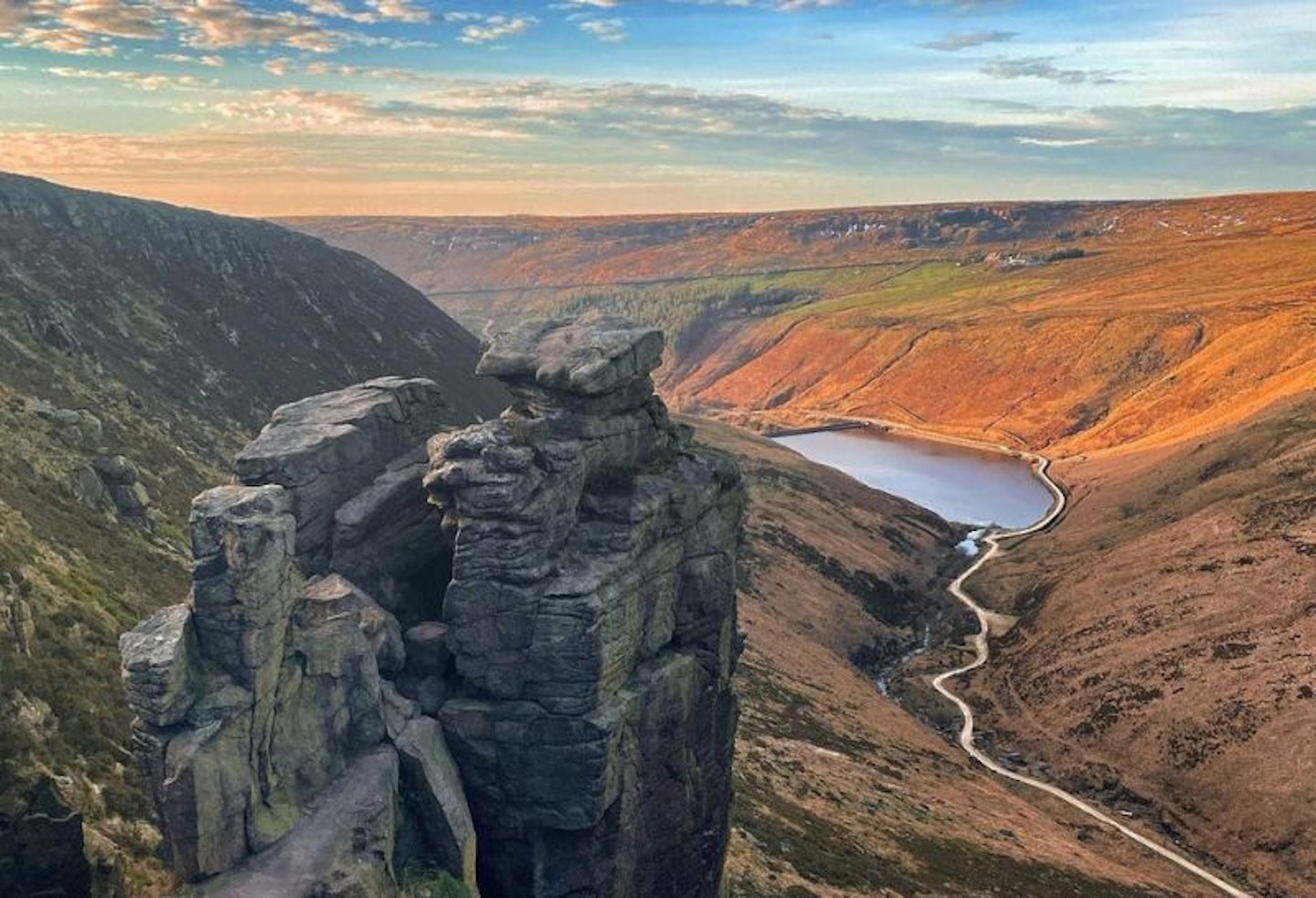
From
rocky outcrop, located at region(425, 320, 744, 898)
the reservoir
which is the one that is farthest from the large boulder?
the reservoir

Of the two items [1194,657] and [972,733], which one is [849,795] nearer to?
[972,733]

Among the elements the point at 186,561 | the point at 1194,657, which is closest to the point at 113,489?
the point at 186,561

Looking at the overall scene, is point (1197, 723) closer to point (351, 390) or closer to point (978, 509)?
point (351, 390)

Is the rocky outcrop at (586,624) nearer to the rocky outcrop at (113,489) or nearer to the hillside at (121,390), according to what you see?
the hillside at (121,390)

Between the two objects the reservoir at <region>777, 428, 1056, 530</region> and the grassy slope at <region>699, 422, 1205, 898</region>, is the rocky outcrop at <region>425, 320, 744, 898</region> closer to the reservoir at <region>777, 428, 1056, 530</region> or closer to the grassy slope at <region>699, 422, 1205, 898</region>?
the grassy slope at <region>699, 422, 1205, 898</region>

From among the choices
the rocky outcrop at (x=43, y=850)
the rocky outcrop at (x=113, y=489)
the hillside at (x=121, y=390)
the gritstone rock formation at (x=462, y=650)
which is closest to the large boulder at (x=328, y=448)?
the gritstone rock formation at (x=462, y=650)

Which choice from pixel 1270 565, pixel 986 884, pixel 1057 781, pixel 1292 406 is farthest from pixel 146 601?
pixel 1292 406
